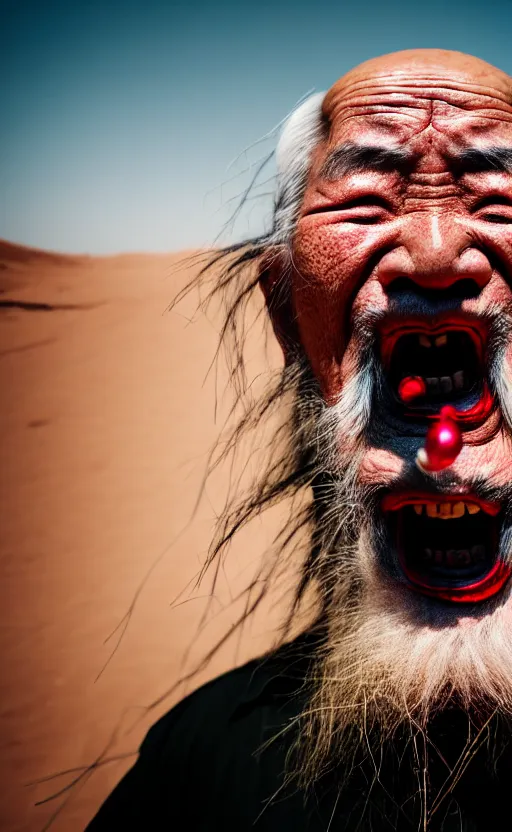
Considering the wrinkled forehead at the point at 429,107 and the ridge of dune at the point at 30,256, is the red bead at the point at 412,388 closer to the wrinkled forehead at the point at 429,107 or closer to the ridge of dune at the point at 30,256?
the wrinkled forehead at the point at 429,107

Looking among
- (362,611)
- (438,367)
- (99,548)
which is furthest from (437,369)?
(99,548)

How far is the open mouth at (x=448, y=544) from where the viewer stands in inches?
38.7

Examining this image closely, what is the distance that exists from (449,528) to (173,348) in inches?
438

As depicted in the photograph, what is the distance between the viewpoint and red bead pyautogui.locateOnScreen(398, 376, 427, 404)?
37.5 inches

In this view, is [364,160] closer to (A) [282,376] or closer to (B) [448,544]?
(A) [282,376]

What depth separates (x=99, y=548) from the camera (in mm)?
6488

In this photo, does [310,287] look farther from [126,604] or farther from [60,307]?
[60,307]

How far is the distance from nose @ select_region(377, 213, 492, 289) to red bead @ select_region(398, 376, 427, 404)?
133mm

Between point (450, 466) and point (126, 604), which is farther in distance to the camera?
point (126, 604)

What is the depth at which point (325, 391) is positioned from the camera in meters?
1.13

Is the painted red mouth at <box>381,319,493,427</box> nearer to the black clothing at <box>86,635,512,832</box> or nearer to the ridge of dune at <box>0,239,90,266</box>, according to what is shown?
the black clothing at <box>86,635,512,832</box>

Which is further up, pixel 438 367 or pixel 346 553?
pixel 438 367

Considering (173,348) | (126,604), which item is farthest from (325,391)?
(173,348)

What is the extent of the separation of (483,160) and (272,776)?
44.5 inches
